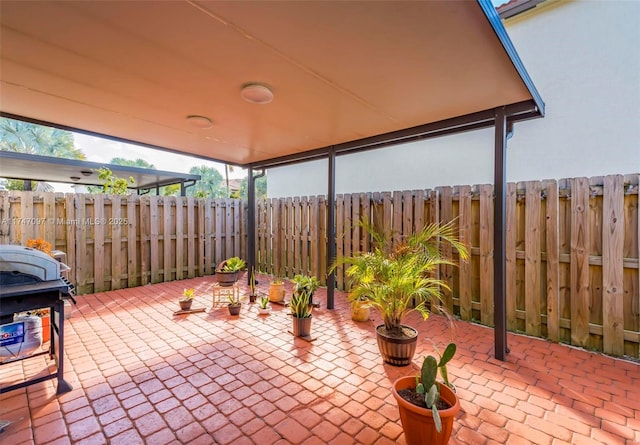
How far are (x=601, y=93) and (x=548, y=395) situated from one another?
16.5 feet

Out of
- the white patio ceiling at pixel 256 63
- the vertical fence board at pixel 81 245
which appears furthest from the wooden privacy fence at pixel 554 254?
the vertical fence board at pixel 81 245

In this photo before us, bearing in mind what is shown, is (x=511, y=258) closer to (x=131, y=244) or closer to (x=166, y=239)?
(x=166, y=239)

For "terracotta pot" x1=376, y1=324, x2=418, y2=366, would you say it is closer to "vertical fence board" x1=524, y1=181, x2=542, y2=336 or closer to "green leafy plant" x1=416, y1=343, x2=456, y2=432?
"green leafy plant" x1=416, y1=343, x2=456, y2=432

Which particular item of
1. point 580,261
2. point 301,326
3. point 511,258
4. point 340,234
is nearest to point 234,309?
point 301,326

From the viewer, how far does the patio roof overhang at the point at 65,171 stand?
550 cm

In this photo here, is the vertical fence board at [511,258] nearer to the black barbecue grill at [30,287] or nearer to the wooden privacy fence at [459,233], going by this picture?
the wooden privacy fence at [459,233]

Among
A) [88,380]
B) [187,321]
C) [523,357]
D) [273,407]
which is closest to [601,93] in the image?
[523,357]

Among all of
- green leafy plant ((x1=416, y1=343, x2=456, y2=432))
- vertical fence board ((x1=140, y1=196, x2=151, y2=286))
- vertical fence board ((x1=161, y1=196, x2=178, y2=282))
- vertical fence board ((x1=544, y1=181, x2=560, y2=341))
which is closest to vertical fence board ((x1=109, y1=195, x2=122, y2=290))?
vertical fence board ((x1=140, y1=196, x2=151, y2=286))

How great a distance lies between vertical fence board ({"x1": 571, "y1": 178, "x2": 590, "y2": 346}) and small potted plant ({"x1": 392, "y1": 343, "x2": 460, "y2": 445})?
2281mm

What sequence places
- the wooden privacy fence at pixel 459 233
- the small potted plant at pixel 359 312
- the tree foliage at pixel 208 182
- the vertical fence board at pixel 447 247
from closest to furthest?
the wooden privacy fence at pixel 459 233
the small potted plant at pixel 359 312
the vertical fence board at pixel 447 247
the tree foliage at pixel 208 182

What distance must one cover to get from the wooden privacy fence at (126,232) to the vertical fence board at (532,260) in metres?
5.73

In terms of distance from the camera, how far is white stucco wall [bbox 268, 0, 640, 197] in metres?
4.24

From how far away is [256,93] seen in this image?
2.30m

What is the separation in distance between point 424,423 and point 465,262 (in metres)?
2.62
